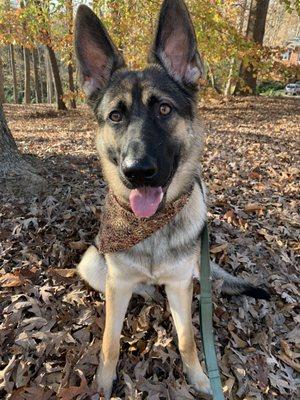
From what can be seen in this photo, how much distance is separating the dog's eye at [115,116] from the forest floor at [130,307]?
157cm

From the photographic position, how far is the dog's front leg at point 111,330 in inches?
101

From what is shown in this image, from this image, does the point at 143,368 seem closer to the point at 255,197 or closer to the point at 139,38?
the point at 255,197

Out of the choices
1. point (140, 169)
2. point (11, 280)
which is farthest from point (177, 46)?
point (11, 280)

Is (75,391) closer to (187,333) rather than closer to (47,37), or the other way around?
(187,333)

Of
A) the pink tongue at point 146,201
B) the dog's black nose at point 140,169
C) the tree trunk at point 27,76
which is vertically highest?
the dog's black nose at point 140,169

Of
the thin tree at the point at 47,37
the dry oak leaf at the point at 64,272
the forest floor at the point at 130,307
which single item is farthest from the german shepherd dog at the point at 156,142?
the thin tree at the point at 47,37

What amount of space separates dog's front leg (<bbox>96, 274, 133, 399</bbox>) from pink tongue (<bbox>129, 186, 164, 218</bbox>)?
1.87ft

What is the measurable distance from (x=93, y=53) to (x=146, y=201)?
118 centimetres

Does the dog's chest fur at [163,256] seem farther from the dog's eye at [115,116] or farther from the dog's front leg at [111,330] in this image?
the dog's eye at [115,116]

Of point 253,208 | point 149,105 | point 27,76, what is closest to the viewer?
point 149,105

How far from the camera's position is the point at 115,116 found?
8.27 feet

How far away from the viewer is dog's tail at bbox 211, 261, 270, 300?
10.2 ft

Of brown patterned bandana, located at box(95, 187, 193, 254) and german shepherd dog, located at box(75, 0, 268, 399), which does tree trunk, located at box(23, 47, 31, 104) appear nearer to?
german shepherd dog, located at box(75, 0, 268, 399)

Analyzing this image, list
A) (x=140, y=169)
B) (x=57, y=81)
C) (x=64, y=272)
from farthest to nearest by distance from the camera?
1. (x=57, y=81)
2. (x=64, y=272)
3. (x=140, y=169)
